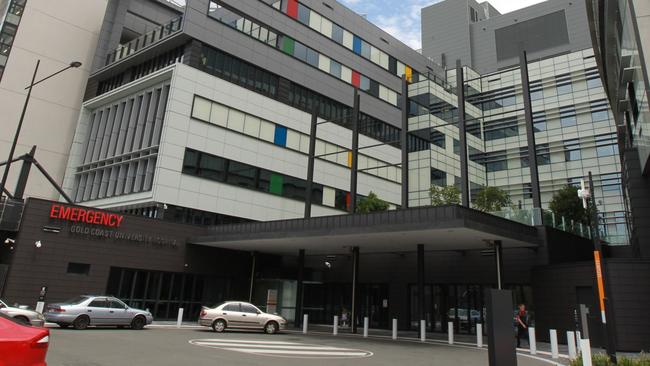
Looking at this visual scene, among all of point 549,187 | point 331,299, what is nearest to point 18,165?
point 331,299

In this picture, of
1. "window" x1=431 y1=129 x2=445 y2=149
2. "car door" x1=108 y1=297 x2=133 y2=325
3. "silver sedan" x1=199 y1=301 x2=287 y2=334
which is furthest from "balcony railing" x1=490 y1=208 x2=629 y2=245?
"window" x1=431 y1=129 x2=445 y2=149

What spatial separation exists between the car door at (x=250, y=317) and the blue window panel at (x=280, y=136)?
1796cm

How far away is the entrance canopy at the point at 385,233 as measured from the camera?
64.5 feet

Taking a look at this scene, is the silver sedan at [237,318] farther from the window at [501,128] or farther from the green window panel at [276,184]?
the window at [501,128]

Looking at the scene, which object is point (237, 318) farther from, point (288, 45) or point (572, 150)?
point (572, 150)

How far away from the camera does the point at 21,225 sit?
22.7 meters

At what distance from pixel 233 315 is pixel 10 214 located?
12.1 meters

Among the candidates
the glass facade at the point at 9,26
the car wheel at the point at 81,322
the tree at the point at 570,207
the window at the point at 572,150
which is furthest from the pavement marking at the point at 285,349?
the window at the point at 572,150

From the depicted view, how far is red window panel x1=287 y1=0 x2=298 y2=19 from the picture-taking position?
41.4 m

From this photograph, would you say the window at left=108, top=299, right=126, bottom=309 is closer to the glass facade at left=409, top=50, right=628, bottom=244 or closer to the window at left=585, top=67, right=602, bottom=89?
the glass facade at left=409, top=50, right=628, bottom=244

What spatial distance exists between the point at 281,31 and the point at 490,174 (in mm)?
29492

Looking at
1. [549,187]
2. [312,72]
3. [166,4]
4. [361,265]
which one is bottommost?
[361,265]

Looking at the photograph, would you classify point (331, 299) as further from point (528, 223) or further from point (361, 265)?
point (528, 223)

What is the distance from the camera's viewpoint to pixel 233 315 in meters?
22.2
